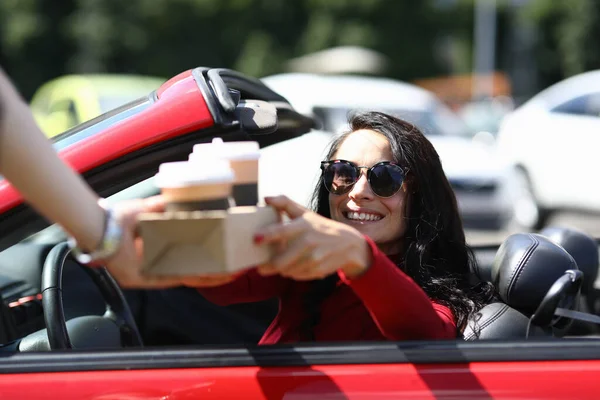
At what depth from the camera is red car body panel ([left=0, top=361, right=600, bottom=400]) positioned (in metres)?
1.69

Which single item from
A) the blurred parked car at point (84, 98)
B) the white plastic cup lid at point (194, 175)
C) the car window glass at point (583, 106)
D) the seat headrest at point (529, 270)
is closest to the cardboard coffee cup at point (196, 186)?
the white plastic cup lid at point (194, 175)

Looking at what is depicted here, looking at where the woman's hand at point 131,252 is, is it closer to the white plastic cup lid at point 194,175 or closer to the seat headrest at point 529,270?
the white plastic cup lid at point 194,175

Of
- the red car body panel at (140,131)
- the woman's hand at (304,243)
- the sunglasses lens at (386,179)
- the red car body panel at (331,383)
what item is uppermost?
the red car body panel at (140,131)

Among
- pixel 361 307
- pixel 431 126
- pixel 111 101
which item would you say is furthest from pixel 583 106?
pixel 361 307

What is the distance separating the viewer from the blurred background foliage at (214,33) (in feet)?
101

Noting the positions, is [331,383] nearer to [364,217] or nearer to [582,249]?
[364,217]

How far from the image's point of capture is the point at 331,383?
5.59 ft

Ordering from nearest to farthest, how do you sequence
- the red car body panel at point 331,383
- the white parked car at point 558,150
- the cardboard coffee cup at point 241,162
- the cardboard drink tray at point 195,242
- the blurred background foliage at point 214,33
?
the cardboard drink tray at point 195,242
the cardboard coffee cup at point 241,162
the red car body panel at point 331,383
the white parked car at point 558,150
the blurred background foliage at point 214,33

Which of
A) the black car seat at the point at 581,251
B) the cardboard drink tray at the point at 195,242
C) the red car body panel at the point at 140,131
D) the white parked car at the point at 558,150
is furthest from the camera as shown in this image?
the white parked car at the point at 558,150

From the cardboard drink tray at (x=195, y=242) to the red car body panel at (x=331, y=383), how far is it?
0.49 metres

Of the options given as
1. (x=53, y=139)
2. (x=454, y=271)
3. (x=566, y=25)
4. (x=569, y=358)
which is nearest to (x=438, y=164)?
(x=454, y=271)

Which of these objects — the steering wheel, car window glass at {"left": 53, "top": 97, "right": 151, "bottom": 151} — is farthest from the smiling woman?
car window glass at {"left": 53, "top": 97, "right": 151, "bottom": 151}

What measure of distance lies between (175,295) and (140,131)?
45.0 inches

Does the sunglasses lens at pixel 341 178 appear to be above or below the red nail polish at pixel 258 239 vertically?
below
